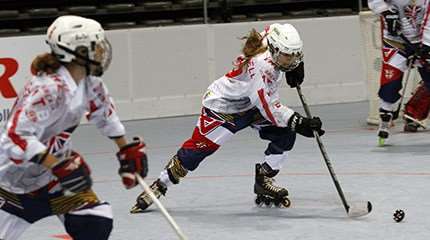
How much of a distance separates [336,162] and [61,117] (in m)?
3.47

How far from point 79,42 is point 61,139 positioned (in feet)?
1.12

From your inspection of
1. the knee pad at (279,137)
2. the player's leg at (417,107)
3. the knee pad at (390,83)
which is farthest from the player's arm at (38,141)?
the player's leg at (417,107)

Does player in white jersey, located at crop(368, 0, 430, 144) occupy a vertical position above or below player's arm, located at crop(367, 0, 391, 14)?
below

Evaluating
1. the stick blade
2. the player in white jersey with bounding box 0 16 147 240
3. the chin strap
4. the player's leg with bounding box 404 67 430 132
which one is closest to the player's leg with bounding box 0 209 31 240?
the player in white jersey with bounding box 0 16 147 240

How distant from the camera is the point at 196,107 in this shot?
28.9 feet

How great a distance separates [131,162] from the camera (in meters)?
3.55

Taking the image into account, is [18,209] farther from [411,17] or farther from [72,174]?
[411,17]

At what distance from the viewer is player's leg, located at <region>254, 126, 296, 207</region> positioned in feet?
17.5

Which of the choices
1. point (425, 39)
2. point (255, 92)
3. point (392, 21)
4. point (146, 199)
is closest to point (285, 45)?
point (255, 92)

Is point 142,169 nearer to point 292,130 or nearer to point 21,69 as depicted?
point 292,130

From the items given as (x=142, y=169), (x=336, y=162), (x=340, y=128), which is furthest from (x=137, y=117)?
(x=142, y=169)

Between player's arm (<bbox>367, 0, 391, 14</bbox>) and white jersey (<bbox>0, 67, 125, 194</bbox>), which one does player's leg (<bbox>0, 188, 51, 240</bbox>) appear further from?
player's arm (<bbox>367, 0, 391, 14</bbox>)

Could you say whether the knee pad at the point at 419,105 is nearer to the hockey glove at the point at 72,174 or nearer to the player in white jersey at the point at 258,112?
the player in white jersey at the point at 258,112

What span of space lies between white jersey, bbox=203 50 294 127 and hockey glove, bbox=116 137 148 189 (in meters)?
1.53
